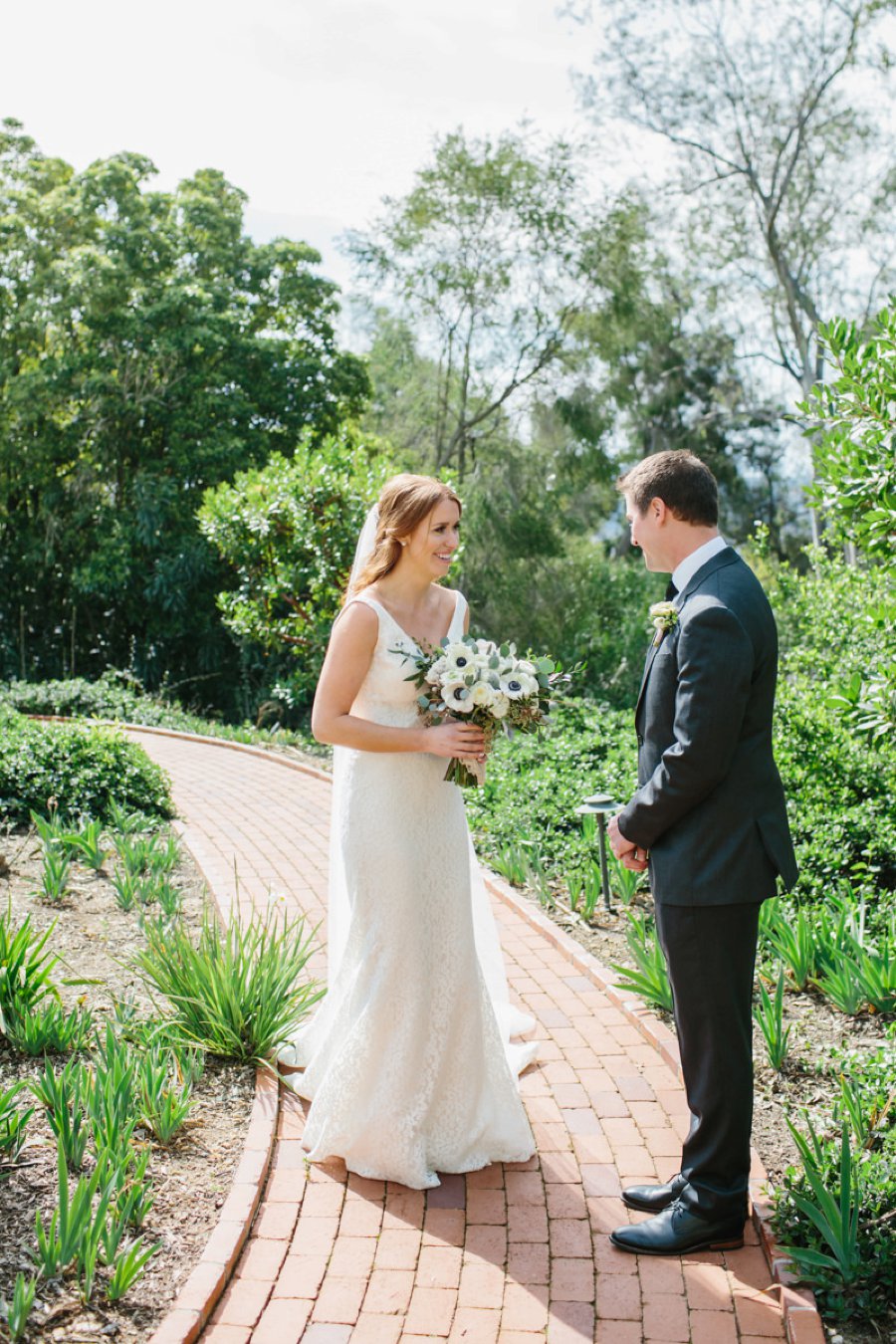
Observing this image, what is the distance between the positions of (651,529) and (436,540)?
2.52ft

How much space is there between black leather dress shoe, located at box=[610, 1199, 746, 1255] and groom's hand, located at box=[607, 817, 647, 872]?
98cm

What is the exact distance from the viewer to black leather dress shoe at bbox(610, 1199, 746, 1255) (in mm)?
3113

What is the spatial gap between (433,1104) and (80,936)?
98.2 inches

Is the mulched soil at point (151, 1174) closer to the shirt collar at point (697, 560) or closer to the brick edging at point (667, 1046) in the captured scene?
the brick edging at point (667, 1046)

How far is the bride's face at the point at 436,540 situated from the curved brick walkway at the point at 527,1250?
1.97m

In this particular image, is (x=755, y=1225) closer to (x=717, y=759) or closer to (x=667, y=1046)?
(x=667, y=1046)

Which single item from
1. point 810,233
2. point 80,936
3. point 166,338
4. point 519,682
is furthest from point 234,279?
point 519,682

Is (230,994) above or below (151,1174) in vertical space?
above

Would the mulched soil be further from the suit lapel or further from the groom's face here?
the groom's face

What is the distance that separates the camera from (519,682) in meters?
3.52

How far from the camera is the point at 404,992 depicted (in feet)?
11.9

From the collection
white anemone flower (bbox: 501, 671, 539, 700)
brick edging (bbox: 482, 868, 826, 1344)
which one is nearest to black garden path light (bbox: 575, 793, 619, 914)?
brick edging (bbox: 482, 868, 826, 1344)

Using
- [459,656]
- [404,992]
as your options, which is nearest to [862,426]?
[459,656]

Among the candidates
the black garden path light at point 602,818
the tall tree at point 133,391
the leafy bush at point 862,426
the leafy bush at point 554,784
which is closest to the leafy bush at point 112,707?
the tall tree at point 133,391
